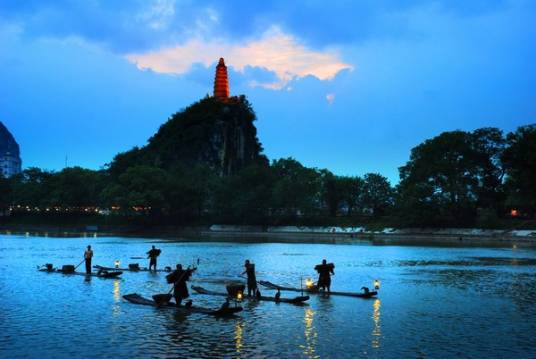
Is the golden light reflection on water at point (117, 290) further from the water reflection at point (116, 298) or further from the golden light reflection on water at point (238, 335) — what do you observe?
the golden light reflection on water at point (238, 335)

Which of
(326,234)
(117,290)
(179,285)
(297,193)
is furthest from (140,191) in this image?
(179,285)

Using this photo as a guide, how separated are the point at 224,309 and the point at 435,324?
7.97 m

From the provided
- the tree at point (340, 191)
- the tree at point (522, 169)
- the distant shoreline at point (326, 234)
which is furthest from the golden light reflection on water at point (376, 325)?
the tree at point (340, 191)

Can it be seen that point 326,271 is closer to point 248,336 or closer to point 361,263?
point 248,336

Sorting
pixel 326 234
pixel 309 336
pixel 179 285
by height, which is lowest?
pixel 309 336

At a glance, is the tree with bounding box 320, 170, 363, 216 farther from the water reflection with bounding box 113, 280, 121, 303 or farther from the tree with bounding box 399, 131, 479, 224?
the water reflection with bounding box 113, 280, 121, 303

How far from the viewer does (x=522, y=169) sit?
9881cm

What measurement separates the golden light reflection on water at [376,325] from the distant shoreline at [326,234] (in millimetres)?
64787

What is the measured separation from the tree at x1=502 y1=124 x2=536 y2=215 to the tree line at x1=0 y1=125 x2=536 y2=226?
0.55ft

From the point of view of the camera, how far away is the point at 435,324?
71.6 feet

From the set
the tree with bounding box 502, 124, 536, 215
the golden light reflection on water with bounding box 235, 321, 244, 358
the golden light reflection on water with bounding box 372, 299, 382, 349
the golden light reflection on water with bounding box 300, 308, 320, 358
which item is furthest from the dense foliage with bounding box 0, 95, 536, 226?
the golden light reflection on water with bounding box 235, 321, 244, 358

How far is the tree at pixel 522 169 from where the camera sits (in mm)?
96625

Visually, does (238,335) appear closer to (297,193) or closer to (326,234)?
(326,234)

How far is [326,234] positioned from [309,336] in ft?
328
